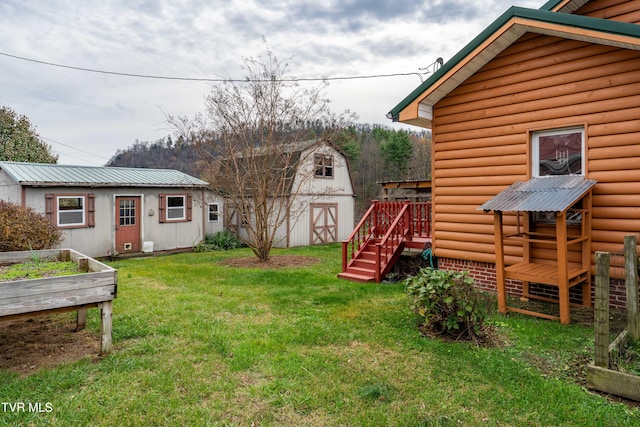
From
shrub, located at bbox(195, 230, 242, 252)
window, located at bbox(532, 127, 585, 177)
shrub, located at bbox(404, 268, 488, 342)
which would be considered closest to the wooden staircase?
window, located at bbox(532, 127, 585, 177)

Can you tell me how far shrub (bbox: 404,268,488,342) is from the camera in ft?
13.9

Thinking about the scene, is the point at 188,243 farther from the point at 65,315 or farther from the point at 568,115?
the point at 568,115

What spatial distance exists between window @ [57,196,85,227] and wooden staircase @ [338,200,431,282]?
9.44 meters

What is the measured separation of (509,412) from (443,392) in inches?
20.2

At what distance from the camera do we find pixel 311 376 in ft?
11.3

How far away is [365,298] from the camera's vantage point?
6.39m

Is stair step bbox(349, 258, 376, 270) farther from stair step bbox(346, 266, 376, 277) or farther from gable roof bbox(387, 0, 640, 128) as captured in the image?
gable roof bbox(387, 0, 640, 128)

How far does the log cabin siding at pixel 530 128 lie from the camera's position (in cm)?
496

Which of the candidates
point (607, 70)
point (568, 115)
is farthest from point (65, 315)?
point (607, 70)

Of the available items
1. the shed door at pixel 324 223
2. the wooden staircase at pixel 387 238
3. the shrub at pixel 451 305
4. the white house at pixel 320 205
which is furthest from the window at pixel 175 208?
the shrub at pixel 451 305

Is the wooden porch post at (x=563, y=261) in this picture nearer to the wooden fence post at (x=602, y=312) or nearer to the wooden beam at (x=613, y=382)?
the wooden fence post at (x=602, y=312)

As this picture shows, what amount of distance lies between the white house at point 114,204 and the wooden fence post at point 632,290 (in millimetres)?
13467

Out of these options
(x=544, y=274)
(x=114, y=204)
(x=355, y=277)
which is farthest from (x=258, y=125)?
→ (x=544, y=274)

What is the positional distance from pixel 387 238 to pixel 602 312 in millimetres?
4904
